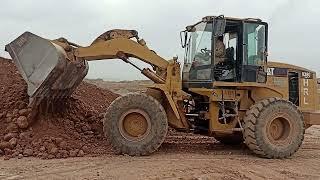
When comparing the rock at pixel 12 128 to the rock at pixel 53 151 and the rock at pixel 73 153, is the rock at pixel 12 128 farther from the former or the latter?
the rock at pixel 73 153

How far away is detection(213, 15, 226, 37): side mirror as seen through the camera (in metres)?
10.1

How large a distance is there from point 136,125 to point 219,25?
251cm

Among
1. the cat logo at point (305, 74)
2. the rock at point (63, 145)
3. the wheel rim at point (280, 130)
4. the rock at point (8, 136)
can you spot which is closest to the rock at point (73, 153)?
the rock at point (63, 145)

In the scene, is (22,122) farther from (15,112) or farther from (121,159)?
(121,159)

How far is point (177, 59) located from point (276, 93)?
2168 mm

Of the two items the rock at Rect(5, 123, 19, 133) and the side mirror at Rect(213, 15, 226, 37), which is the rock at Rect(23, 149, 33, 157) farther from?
the side mirror at Rect(213, 15, 226, 37)

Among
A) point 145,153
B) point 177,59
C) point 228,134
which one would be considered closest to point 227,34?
point 177,59

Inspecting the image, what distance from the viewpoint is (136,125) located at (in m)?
9.96

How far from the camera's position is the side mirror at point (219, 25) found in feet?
33.2

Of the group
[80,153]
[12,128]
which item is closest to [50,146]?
[80,153]

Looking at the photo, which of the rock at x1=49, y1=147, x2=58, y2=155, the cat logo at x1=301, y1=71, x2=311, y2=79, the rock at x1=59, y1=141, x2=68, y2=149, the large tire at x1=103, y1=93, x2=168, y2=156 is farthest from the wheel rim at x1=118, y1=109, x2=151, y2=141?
the cat logo at x1=301, y1=71, x2=311, y2=79

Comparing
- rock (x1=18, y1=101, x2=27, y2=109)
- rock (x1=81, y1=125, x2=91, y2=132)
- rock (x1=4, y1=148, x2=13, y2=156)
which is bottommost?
rock (x1=4, y1=148, x2=13, y2=156)

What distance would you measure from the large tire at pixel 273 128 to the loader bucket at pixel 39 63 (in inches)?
144

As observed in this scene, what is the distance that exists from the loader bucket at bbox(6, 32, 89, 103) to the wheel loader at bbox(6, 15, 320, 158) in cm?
2
